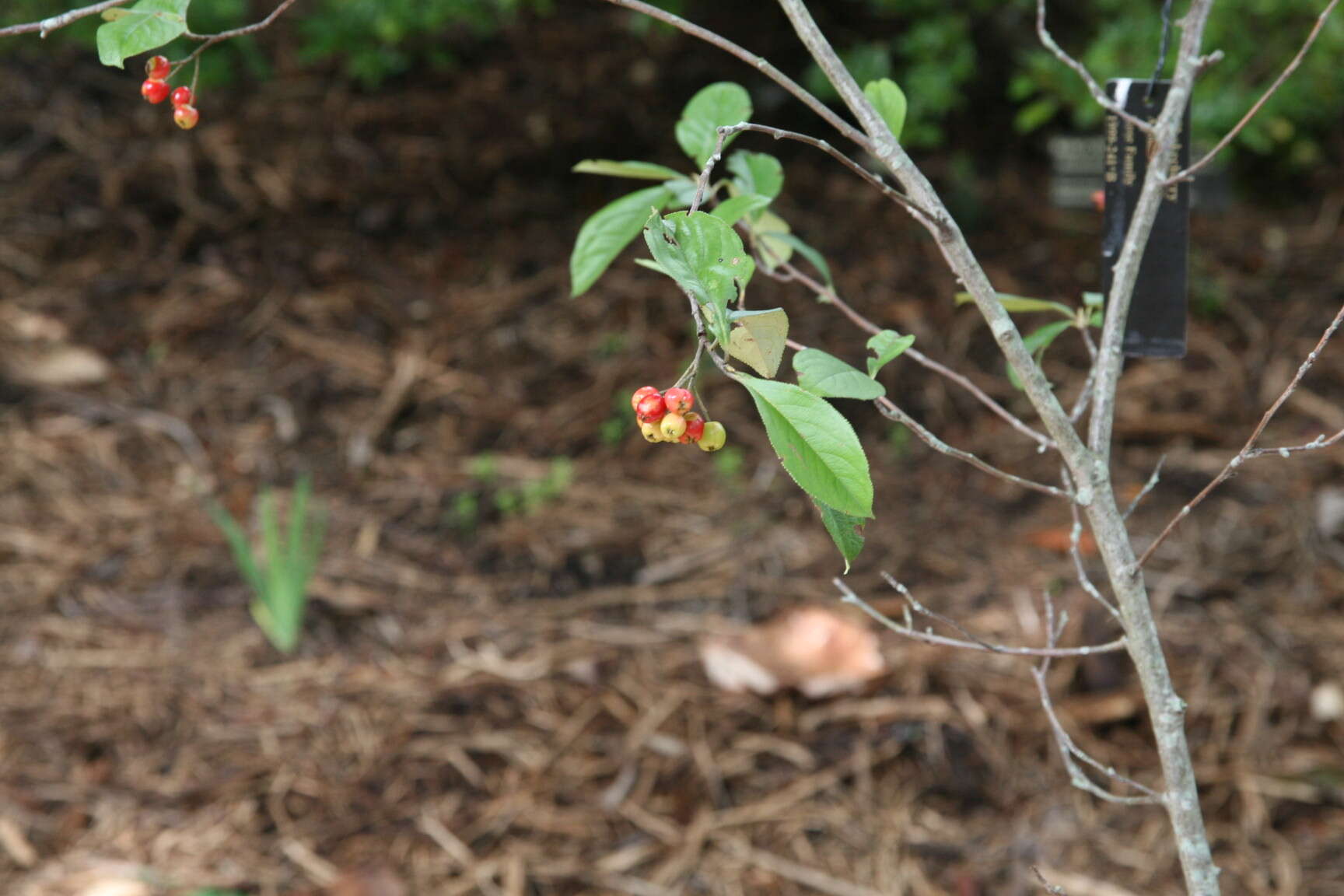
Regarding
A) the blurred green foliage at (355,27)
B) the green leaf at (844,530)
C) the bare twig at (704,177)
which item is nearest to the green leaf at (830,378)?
the green leaf at (844,530)

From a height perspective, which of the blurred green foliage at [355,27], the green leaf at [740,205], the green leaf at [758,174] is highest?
the green leaf at [740,205]

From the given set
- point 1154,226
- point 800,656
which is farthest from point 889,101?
point 800,656

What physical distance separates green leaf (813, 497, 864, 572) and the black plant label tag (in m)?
0.33

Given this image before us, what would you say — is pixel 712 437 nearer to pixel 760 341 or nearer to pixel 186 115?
pixel 760 341

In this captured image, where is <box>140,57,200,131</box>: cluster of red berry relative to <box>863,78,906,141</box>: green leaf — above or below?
below

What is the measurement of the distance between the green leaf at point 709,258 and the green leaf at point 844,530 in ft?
0.40

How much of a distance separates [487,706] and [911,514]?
0.87m

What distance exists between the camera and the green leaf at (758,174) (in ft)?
2.92

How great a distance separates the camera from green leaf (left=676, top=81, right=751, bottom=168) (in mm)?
910

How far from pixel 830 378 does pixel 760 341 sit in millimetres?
60

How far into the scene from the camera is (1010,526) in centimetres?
210

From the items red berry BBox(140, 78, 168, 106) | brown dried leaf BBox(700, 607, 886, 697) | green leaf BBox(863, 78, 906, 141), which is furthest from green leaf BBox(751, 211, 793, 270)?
brown dried leaf BBox(700, 607, 886, 697)

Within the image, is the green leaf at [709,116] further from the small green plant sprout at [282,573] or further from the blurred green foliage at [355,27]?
the blurred green foliage at [355,27]

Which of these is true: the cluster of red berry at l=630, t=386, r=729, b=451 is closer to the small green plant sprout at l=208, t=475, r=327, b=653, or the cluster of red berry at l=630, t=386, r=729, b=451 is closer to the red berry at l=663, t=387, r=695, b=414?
the red berry at l=663, t=387, r=695, b=414
